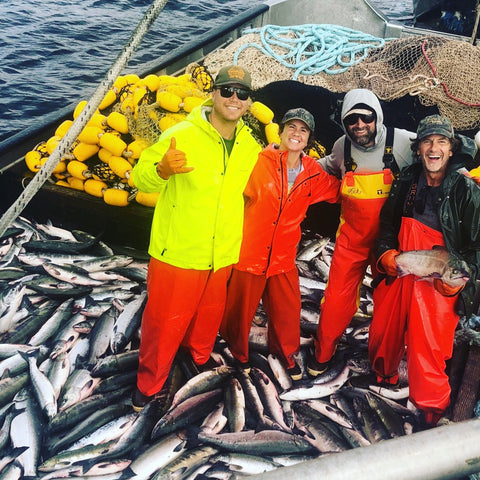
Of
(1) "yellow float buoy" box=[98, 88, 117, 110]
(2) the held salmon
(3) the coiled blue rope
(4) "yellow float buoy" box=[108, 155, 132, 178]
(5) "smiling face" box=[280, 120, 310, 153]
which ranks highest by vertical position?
(3) the coiled blue rope

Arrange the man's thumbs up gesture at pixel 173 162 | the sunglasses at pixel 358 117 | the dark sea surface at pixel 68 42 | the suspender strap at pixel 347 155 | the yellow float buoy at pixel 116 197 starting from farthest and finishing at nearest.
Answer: the dark sea surface at pixel 68 42
the yellow float buoy at pixel 116 197
the suspender strap at pixel 347 155
the sunglasses at pixel 358 117
the man's thumbs up gesture at pixel 173 162

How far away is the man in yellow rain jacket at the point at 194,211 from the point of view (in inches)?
109

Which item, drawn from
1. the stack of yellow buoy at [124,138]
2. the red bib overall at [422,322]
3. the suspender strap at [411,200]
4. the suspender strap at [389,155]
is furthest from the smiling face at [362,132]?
the stack of yellow buoy at [124,138]

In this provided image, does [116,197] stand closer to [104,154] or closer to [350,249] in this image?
[104,154]

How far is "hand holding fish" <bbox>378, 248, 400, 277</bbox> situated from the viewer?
2.95 m

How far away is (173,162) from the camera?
2.54 metres

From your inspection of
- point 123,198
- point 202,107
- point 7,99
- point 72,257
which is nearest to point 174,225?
point 202,107

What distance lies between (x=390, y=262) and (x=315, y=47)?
5138 mm

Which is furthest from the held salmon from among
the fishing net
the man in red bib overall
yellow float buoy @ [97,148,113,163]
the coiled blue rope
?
the coiled blue rope

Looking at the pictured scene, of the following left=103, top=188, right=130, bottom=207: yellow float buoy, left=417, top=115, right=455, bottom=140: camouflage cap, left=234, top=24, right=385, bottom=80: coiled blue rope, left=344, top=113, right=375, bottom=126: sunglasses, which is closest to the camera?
left=417, top=115, right=455, bottom=140: camouflage cap

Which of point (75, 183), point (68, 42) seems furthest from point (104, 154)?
point (68, 42)

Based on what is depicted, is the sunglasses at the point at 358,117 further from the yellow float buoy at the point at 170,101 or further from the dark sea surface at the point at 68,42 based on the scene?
the dark sea surface at the point at 68,42

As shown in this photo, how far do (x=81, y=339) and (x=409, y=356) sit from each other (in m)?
2.67

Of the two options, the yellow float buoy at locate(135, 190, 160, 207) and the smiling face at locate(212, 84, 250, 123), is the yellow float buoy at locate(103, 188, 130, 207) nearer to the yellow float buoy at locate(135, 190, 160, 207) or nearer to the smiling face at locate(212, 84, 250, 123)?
the yellow float buoy at locate(135, 190, 160, 207)
